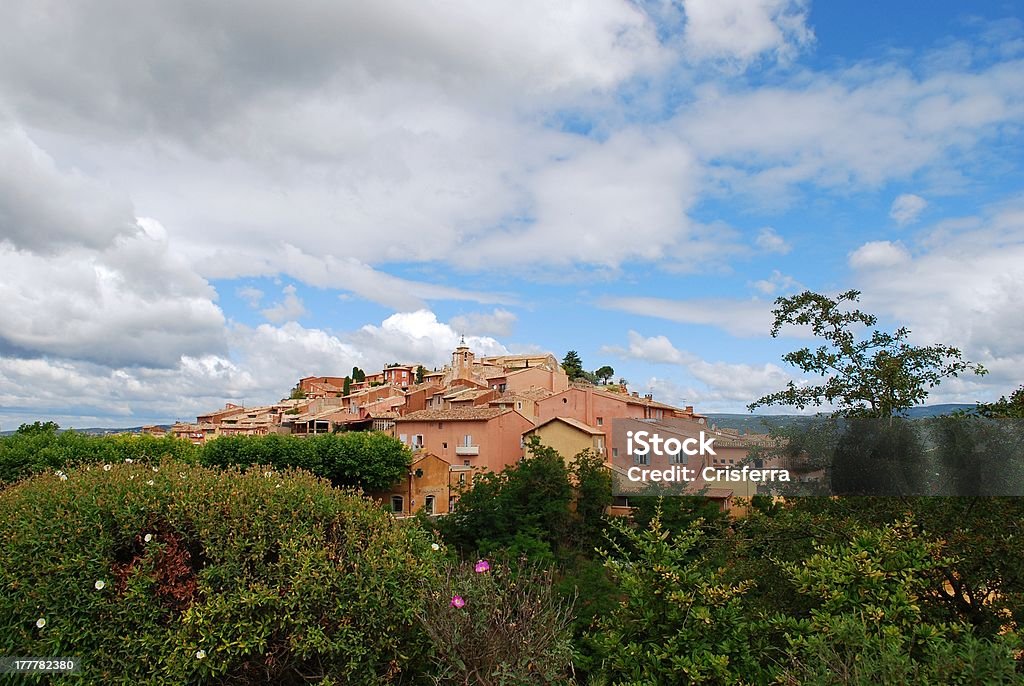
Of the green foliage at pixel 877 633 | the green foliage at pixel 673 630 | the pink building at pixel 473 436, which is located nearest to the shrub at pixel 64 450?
the pink building at pixel 473 436

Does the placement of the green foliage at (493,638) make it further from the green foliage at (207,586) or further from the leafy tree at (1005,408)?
the leafy tree at (1005,408)

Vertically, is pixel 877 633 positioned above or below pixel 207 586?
below

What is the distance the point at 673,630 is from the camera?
4.63 meters

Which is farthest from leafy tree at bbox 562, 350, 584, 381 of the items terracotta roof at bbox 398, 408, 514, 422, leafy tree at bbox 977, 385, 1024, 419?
leafy tree at bbox 977, 385, 1024, 419

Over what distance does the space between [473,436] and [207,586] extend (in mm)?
31898

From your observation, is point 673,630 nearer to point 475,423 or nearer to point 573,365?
point 475,423

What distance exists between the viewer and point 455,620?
478cm

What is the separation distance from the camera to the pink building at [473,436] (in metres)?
36.3

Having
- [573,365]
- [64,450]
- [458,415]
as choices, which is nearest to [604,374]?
[573,365]

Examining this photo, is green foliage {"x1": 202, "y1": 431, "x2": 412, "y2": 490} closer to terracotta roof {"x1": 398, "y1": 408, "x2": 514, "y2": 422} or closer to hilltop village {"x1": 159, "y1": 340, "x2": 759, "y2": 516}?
hilltop village {"x1": 159, "y1": 340, "x2": 759, "y2": 516}

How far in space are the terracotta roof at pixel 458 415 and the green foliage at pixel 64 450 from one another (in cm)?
1368

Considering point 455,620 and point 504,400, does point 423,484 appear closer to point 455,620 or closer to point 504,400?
point 504,400

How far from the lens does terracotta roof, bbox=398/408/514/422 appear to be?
3675 cm

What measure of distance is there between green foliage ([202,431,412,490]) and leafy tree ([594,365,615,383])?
38.6 metres
